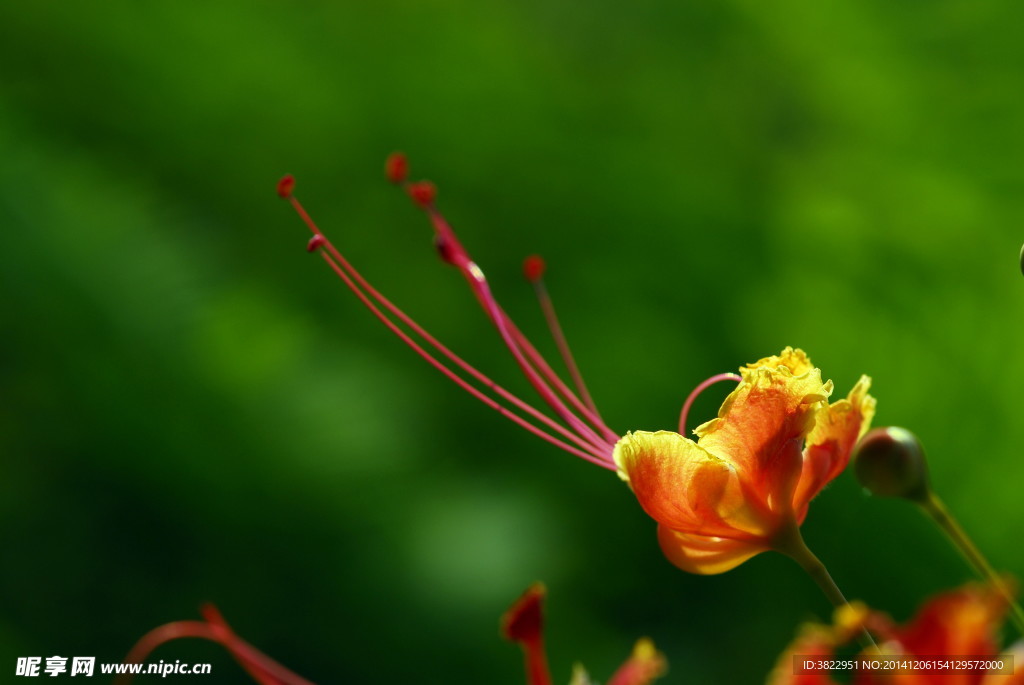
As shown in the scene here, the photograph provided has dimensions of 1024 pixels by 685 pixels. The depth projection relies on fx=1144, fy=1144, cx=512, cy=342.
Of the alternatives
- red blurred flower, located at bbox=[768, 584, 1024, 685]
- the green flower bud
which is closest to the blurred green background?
the green flower bud

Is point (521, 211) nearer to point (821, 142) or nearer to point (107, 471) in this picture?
point (821, 142)

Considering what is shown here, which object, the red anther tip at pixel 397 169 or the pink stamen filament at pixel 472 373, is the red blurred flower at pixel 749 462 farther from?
the red anther tip at pixel 397 169

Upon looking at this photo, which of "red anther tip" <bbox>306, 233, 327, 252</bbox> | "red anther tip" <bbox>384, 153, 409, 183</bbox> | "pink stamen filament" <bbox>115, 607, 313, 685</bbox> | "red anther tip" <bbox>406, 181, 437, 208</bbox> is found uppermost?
"red anther tip" <bbox>384, 153, 409, 183</bbox>

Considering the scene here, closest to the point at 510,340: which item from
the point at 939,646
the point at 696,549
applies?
the point at 696,549

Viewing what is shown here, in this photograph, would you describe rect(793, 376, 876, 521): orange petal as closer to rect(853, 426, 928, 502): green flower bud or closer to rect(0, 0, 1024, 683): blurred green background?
rect(853, 426, 928, 502): green flower bud

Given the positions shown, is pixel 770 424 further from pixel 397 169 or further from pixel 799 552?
pixel 397 169
